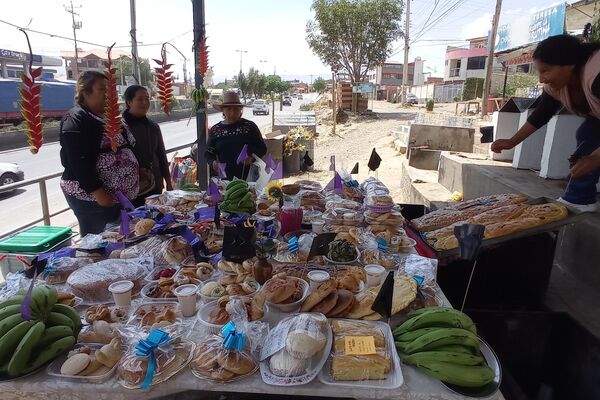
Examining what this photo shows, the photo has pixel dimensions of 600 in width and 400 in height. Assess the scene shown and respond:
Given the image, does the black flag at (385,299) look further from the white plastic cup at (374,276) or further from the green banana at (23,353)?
the green banana at (23,353)

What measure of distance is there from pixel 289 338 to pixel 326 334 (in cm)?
17

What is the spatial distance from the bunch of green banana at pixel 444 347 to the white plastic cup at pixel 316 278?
39cm

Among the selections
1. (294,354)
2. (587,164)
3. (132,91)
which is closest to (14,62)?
(132,91)

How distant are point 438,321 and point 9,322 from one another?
1.53 m

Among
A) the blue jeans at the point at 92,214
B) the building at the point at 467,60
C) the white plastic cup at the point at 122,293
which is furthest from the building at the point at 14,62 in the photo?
the building at the point at 467,60

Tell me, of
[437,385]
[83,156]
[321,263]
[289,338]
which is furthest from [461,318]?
[83,156]

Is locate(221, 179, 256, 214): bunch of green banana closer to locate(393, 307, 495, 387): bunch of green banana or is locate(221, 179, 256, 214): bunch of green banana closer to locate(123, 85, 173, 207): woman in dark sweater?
locate(123, 85, 173, 207): woman in dark sweater

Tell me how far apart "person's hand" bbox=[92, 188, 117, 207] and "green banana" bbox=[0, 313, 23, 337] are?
1.49 meters

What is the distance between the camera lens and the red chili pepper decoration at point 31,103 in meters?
2.22

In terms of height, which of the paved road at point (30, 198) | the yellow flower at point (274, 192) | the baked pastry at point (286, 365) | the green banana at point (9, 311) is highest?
the yellow flower at point (274, 192)

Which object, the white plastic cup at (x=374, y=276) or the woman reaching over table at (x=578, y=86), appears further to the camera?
the woman reaching over table at (x=578, y=86)

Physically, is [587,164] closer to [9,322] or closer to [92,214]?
[9,322]

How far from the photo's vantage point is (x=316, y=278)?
172 cm

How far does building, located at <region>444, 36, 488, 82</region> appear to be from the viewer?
4109 cm
